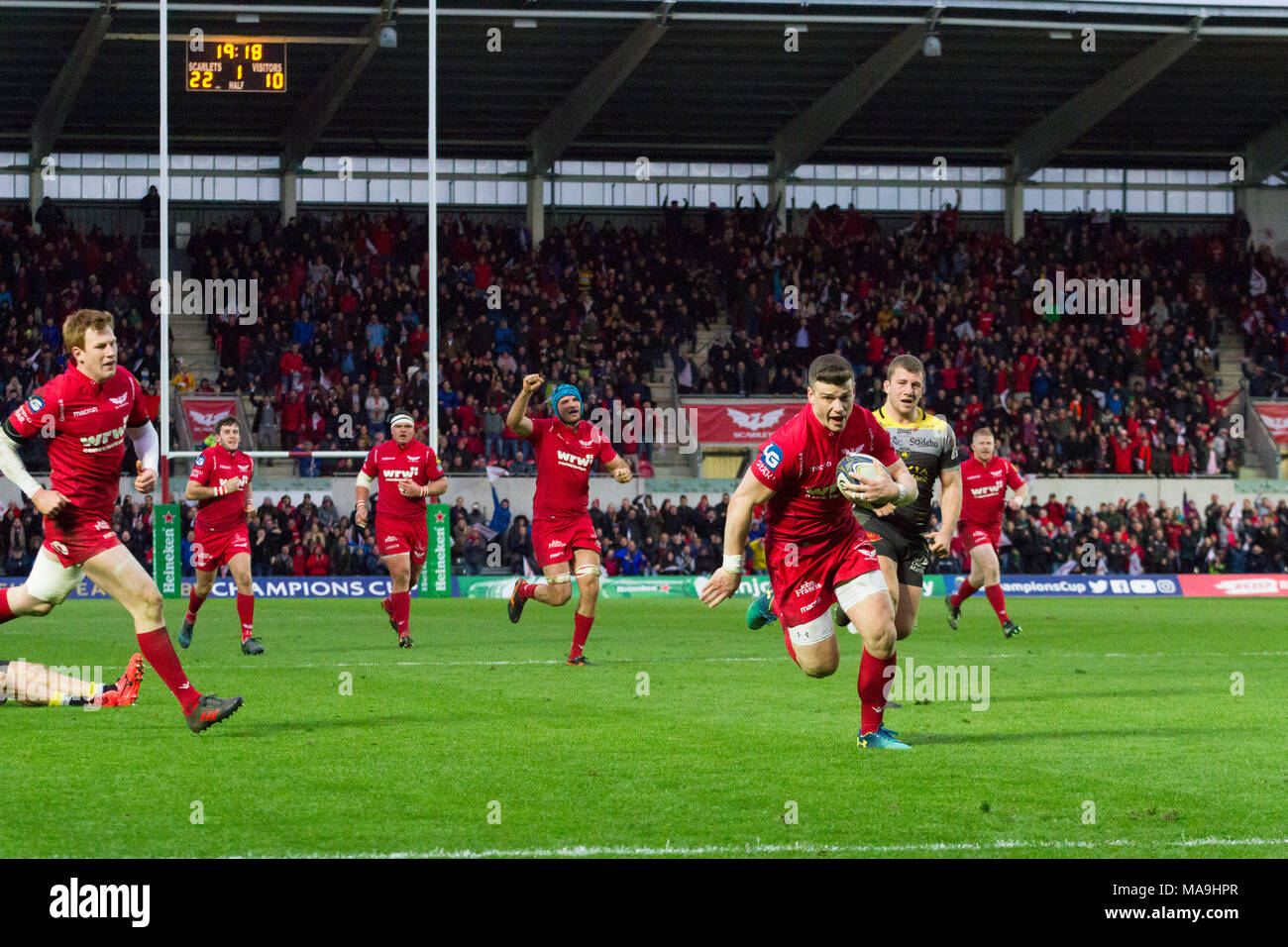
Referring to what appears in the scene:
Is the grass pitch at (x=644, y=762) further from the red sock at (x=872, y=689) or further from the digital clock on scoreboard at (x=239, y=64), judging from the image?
the digital clock on scoreboard at (x=239, y=64)

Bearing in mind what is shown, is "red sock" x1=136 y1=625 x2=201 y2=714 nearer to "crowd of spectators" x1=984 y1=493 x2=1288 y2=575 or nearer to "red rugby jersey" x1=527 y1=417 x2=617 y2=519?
"red rugby jersey" x1=527 y1=417 x2=617 y2=519

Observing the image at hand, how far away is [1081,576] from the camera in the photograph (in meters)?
32.2

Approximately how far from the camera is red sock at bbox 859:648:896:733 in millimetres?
9219

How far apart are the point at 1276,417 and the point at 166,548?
26.2 m

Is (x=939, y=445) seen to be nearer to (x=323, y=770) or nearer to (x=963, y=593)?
(x=323, y=770)

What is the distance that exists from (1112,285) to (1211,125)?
24.3ft

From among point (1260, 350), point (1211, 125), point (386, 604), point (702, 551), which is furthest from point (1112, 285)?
point (386, 604)

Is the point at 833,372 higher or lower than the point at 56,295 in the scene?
lower

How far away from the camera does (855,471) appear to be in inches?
347

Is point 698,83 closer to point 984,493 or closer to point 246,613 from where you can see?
point 984,493

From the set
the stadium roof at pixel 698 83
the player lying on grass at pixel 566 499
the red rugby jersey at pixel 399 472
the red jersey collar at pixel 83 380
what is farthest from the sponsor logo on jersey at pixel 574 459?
the stadium roof at pixel 698 83

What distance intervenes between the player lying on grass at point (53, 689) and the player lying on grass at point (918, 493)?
14.1 ft

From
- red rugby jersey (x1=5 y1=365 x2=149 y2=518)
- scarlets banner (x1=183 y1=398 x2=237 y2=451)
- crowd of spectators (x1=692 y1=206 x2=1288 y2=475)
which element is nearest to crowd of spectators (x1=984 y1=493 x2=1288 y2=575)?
crowd of spectators (x1=692 y1=206 x2=1288 y2=475)

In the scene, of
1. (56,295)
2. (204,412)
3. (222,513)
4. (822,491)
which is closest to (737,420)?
(204,412)
